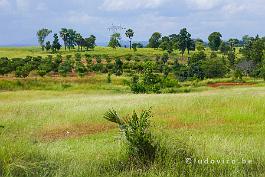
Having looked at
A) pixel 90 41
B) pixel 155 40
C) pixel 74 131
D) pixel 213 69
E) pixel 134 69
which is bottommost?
pixel 134 69

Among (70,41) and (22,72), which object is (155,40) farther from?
(22,72)

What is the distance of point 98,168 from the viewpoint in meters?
7.52

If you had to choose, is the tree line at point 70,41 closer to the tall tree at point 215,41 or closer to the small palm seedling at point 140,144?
the tall tree at point 215,41

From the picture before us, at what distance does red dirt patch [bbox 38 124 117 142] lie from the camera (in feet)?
50.4

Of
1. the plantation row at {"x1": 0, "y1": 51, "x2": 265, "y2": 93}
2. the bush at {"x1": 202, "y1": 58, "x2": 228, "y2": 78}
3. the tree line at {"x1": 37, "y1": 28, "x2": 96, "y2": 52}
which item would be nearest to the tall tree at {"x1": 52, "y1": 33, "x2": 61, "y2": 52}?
the tree line at {"x1": 37, "y1": 28, "x2": 96, "y2": 52}

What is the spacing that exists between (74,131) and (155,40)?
136635mm

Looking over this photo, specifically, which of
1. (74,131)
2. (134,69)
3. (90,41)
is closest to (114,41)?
(90,41)

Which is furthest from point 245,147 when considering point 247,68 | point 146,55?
point 146,55

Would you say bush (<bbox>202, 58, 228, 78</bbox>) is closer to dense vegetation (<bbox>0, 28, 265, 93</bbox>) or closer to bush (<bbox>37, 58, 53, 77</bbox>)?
dense vegetation (<bbox>0, 28, 265, 93</bbox>)

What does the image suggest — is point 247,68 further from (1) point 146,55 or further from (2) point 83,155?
(2) point 83,155

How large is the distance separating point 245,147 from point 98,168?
126 inches

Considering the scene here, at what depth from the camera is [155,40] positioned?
152 meters

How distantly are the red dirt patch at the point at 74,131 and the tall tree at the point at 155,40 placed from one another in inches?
5253

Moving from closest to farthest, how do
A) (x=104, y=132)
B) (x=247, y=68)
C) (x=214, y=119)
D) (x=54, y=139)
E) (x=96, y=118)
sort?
(x=54, y=139) → (x=104, y=132) → (x=214, y=119) → (x=96, y=118) → (x=247, y=68)
